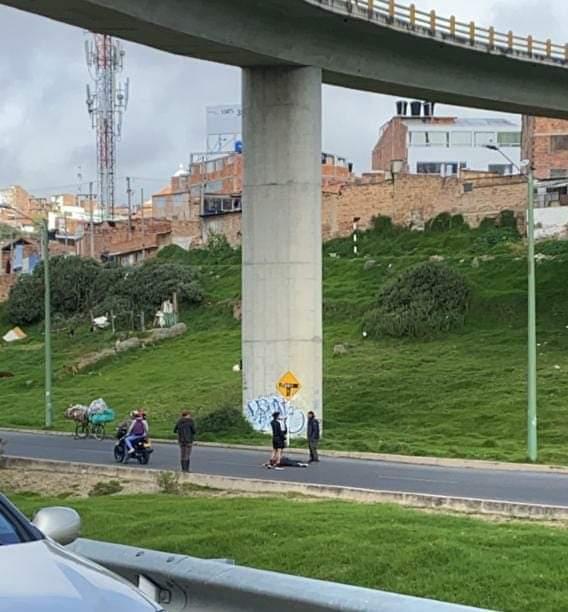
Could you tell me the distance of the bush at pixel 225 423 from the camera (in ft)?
110

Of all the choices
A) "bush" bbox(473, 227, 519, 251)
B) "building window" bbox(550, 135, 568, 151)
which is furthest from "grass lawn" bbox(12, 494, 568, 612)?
"building window" bbox(550, 135, 568, 151)

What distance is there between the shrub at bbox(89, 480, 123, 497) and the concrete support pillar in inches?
416

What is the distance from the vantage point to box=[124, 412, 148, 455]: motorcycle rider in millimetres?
26266

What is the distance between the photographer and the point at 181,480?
22047mm

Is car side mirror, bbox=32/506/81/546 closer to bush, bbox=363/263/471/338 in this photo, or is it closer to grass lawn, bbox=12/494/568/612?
grass lawn, bbox=12/494/568/612

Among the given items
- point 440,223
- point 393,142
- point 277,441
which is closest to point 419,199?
point 440,223

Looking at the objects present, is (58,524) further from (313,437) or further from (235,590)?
(313,437)

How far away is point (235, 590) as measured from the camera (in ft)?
18.1

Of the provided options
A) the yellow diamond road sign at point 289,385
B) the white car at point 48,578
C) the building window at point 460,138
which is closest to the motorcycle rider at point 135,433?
the yellow diamond road sign at point 289,385

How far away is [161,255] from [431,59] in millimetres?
50960

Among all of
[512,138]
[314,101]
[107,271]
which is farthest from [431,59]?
[512,138]

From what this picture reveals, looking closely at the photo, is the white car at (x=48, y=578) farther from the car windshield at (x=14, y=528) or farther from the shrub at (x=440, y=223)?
the shrub at (x=440, y=223)

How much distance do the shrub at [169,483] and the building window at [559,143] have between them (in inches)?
2431

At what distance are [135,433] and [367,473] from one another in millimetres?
6086
